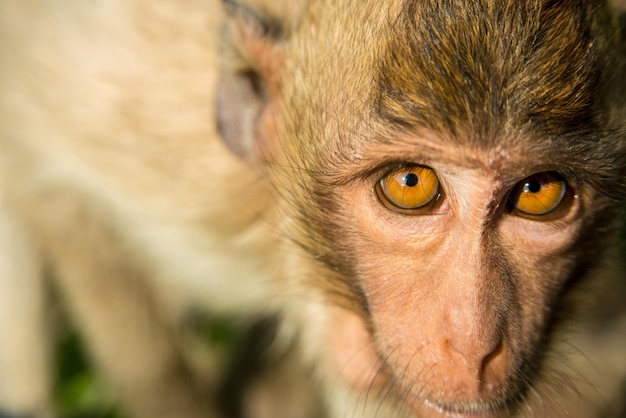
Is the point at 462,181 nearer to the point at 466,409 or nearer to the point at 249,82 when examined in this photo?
the point at 466,409

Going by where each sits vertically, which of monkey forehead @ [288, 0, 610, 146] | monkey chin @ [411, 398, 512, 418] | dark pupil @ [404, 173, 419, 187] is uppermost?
monkey forehead @ [288, 0, 610, 146]

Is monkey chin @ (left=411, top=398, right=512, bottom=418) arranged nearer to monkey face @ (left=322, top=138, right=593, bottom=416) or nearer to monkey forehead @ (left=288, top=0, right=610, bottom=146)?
monkey face @ (left=322, top=138, right=593, bottom=416)

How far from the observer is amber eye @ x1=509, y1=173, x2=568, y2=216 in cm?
269

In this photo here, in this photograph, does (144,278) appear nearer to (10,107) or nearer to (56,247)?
→ (56,247)

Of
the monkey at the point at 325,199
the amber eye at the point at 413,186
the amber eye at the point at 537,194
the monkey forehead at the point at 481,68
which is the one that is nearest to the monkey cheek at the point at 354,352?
the monkey at the point at 325,199

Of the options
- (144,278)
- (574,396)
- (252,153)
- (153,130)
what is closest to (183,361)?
(144,278)

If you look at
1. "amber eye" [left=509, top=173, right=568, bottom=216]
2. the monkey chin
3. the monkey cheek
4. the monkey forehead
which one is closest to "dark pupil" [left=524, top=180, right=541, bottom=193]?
"amber eye" [left=509, top=173, right=568, bottom=216]

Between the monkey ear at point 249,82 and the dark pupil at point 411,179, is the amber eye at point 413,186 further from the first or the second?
the monkey ear at point 249,82

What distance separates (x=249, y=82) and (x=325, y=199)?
0.62 m

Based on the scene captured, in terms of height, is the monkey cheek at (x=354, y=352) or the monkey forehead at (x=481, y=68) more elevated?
the monkey forehead at (x=481, y=68)

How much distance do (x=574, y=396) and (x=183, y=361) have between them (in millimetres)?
1921

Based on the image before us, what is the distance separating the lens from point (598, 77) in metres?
2.66

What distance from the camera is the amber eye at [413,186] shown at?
2.67 metres

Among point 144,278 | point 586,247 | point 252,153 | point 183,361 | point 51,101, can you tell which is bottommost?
point 183,361
